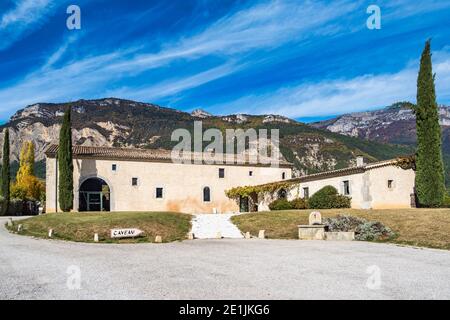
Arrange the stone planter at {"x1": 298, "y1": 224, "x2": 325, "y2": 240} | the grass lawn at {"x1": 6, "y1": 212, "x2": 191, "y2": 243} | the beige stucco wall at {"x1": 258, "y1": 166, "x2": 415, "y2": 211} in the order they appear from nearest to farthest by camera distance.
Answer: the stone planter at {"x1": 298, "y1": 224, "x2": 325, "y2": 240} → the grass lawn at {"x1": 6, "y1": 212, "x2": 191, "y2": 243} → the beige stucco wall at {"x1": 258, "y1": 166, "x2": 415, "y2": 211}

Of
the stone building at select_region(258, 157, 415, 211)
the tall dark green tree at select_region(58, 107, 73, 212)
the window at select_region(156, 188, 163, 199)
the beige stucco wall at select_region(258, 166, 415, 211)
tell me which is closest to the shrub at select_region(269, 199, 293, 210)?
the stone building at select_region(258, 157, 415, 211)

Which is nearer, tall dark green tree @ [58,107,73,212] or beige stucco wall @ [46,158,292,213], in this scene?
tall dark green tree @ [58,107,73,212]

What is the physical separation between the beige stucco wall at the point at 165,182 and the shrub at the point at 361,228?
19.8 metres

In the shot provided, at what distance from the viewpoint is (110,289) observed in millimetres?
Answer: 7418

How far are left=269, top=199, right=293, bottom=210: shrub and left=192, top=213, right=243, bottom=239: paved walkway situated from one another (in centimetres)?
758

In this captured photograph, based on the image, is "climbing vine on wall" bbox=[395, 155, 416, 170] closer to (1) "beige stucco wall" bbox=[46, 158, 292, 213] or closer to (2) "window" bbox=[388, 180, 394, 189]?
(2) "window" bbox=[388, 180, 394, 189]

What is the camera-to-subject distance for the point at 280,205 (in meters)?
33.1

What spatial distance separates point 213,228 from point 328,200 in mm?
10306

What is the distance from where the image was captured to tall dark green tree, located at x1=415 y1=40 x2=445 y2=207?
83.2 feet

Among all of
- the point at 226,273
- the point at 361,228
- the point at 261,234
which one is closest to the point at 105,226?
the point at 261,234

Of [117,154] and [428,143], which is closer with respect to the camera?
[428,143]

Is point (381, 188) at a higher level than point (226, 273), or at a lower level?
higher

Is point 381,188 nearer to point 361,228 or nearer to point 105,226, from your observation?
point 361,228

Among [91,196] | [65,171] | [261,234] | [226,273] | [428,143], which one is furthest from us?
[91,196]
